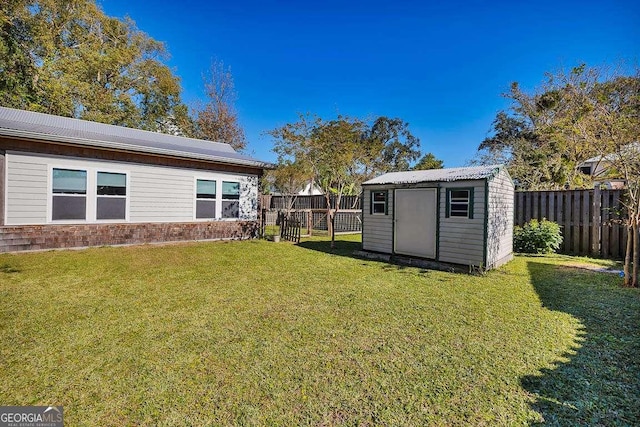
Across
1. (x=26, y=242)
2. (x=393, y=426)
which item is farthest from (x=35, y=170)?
(x=393, y=426)

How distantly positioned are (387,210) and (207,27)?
43.8 ft

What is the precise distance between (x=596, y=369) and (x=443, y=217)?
4.63 meters

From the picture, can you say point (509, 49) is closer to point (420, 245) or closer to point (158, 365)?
point (420, 245)

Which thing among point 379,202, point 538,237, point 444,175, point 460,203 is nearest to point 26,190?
point 379,202

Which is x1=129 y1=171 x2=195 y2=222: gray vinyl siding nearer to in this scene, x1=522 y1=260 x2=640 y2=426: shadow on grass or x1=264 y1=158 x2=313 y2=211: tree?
x1=522 y1=260 x2=640 y2=426: shadow on grass

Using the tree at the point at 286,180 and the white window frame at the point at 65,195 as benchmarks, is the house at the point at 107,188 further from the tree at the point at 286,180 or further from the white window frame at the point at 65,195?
the tree at the point at 286,180

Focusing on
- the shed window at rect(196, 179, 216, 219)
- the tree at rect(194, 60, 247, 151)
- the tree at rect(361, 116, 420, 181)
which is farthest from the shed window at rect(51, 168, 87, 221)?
the tree at rect(361, 116, 420, 181)

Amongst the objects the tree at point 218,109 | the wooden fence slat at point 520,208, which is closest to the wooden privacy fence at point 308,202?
the tree at point 218,109

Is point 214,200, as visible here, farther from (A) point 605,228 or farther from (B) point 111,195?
(A) point 605,228

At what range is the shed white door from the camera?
7332mm

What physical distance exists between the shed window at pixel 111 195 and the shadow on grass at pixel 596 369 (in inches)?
402

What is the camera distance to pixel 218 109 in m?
21.2

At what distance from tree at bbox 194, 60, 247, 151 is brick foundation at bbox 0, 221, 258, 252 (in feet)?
39.6

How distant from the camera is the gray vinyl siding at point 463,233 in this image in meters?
6.47
